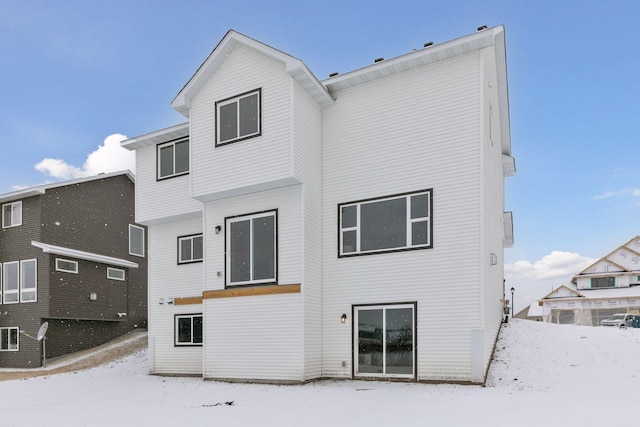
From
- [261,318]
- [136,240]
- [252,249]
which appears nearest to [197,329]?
[261,318]

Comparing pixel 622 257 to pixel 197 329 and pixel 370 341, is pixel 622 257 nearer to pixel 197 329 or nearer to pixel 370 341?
pixel 370 341

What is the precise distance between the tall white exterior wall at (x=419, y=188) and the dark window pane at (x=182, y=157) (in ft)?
16.3

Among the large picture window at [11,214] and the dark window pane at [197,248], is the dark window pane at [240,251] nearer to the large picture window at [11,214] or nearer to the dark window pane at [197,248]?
the dark window pane at [197,248]

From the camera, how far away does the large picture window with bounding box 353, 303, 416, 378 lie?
11.3 m

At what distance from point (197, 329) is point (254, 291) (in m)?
3.96

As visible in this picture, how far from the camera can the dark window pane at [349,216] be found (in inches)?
493

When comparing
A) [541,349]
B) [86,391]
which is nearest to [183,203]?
[86,391]

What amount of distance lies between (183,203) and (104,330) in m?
12.1

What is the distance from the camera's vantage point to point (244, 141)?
Result: 498 inches

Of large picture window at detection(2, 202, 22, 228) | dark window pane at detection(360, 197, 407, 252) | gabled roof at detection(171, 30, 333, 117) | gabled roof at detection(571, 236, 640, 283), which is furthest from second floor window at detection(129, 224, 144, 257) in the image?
gabled roof at detection(571, 236, 640, 283)

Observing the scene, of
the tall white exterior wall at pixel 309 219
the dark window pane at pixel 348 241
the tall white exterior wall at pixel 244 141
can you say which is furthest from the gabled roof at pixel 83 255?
the dark window pane at pixel 348 241

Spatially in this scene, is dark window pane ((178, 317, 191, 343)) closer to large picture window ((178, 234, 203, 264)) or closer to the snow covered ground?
the snow covered ground

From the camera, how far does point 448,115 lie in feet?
37.8

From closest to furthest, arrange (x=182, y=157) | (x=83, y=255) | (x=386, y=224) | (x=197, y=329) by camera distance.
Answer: (x=386, y=224) → (x=197, y=329) → (x=182, y=157) → (x=83, y=255)
